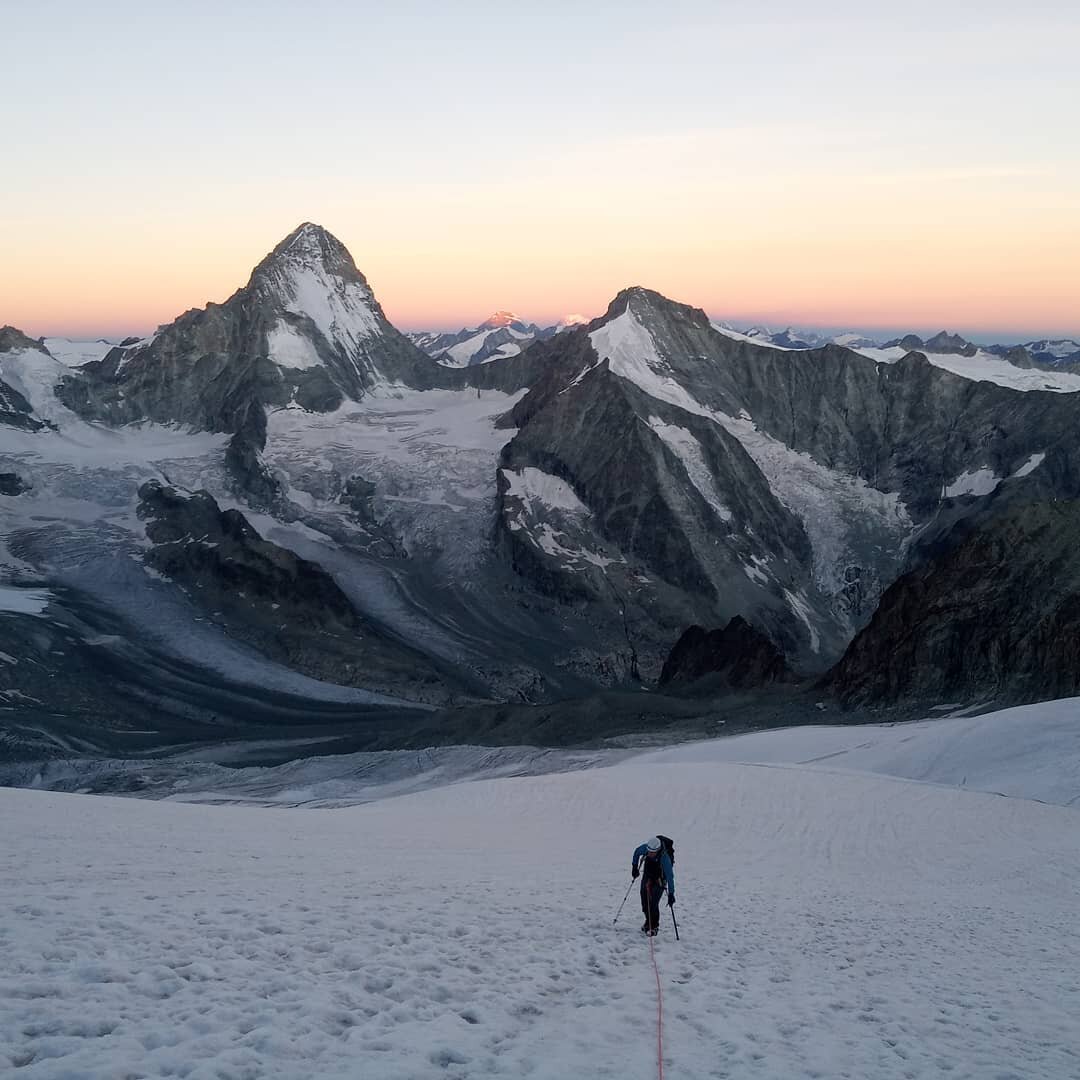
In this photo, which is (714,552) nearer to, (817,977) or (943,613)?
(943,613)

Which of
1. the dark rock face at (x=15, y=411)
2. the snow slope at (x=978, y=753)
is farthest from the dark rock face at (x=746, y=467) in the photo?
the dark rock face at (x=15, y=411)

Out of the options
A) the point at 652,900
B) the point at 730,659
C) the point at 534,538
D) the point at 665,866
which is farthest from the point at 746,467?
the point at 652,900

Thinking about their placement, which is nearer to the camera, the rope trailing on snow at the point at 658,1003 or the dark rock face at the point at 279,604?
the rope trailing on snow at the point at 658,1003

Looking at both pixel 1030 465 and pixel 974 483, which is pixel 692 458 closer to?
pixel 974 483

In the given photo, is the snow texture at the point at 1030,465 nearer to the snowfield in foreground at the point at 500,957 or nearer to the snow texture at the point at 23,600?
the snow texture at the point at 23,600

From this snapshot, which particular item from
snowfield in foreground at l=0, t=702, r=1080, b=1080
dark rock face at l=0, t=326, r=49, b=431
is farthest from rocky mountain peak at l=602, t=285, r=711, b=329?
snowfield in foreground at l=0, t=702, r=1080, b=1080
